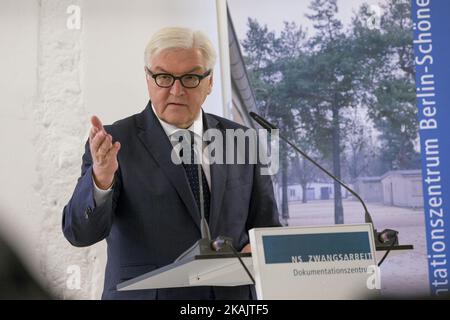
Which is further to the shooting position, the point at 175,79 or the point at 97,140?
the point at 175,79

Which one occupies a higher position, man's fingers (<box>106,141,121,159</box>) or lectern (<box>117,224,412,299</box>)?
man's fingers (<box>106,141,121,159</box>)

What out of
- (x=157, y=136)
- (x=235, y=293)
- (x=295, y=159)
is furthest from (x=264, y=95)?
(x=235, y=293)

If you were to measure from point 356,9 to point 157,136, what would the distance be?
1345mm

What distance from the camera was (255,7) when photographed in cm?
358

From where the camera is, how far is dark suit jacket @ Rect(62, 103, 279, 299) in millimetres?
2533

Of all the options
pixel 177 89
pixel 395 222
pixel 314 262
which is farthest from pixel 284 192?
pixel 314 262

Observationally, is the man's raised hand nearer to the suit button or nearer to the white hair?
the suit button

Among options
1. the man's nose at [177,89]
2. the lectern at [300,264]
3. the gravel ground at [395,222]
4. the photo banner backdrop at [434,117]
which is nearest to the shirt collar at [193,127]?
the man's nose at [177,89]

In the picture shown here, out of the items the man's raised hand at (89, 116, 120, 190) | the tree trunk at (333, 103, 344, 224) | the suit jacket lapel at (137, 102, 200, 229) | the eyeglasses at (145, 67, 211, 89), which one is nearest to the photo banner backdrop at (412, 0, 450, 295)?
the tree trunk at (333, 103, 344, 224)

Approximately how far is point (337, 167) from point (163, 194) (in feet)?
3.71

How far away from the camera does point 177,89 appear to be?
308cm

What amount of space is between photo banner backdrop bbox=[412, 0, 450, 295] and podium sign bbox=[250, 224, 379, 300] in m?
1.89

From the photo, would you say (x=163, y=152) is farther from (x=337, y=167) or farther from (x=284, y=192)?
(x=337, y=167)
